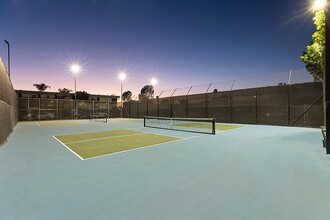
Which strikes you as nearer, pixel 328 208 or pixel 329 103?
pixel 328 208

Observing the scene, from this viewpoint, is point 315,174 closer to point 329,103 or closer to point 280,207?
point 280,207

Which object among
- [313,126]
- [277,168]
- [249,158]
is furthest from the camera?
[313,126]

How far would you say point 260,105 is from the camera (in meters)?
17.1

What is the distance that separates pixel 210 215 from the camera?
7.88 feet

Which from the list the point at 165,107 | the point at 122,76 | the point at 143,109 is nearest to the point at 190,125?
the point at 165,107

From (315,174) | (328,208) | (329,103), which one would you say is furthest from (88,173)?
(329,103)

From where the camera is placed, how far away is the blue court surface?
248 centimetres

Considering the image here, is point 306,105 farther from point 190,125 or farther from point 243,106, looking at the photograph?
point 190,125

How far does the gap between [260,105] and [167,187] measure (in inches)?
655

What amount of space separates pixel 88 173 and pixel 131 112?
104 feet

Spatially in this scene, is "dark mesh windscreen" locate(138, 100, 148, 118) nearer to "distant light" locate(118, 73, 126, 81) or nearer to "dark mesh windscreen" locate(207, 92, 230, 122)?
"distant light" locate(118, 73, 126, 81)

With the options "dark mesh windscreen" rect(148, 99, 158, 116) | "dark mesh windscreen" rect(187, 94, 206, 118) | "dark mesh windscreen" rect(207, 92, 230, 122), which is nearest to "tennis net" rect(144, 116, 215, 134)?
"dark mesh windscreen" rect(207, 92, 230, 122)

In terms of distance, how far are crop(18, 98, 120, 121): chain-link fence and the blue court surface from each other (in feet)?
87.9

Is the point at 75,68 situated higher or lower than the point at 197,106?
higher
